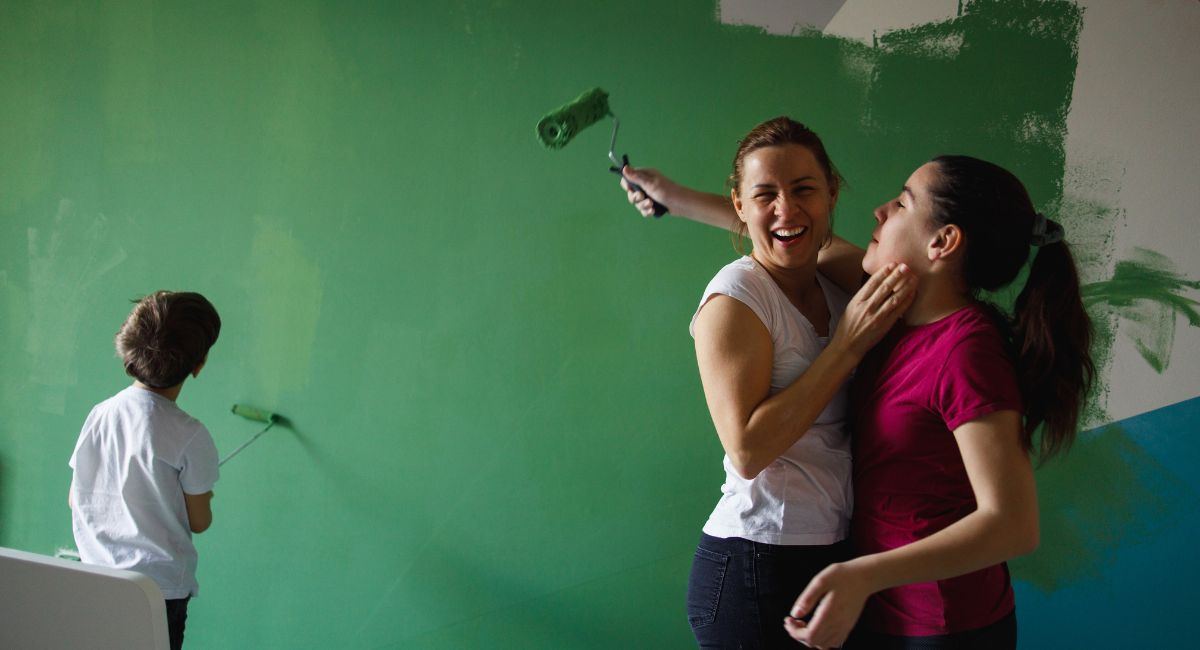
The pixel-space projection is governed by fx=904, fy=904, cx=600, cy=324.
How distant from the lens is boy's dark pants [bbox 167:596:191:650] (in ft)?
5.81

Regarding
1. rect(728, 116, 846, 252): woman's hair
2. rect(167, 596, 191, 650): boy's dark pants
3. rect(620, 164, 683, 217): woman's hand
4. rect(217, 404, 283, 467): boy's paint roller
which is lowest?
rect(167, 596, 191, 650): boy's dark pants

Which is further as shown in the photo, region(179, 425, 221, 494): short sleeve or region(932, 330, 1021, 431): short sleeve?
region(179, 425, 221, 494): short sleeve

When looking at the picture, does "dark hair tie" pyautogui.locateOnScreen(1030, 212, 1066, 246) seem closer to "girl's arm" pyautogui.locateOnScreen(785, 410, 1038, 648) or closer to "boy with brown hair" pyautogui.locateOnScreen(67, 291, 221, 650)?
"girl's arm" pyautogui.locateOnScreen(785, 410, 1038, 648)

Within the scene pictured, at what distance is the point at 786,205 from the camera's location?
136 cm

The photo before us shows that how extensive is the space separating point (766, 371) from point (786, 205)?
28 centimetres

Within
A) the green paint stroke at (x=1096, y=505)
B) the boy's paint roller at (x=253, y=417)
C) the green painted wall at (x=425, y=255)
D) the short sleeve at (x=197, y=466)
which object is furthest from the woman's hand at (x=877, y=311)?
the boy's paint roller at (x=253, y=417)

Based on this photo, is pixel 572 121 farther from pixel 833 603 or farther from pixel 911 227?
pixel 833 603

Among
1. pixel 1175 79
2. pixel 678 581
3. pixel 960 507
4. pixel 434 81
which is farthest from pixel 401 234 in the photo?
pixel 1175 79

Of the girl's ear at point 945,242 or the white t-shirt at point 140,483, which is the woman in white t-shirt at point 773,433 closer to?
the girl's ear at point 945,242

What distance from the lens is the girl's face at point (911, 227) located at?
126 cm

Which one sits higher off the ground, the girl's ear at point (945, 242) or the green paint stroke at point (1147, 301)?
the girl's ear at point (945, 242)

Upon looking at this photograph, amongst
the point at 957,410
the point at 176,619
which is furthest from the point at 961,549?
the point at 176,619

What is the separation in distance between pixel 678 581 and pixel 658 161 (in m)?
0.95

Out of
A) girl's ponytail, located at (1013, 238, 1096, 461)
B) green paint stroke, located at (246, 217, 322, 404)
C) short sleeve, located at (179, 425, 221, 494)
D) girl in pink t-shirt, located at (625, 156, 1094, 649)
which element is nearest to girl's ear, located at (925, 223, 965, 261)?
girl in pink t-shirt, located at (625, 156, 1094, 649)
